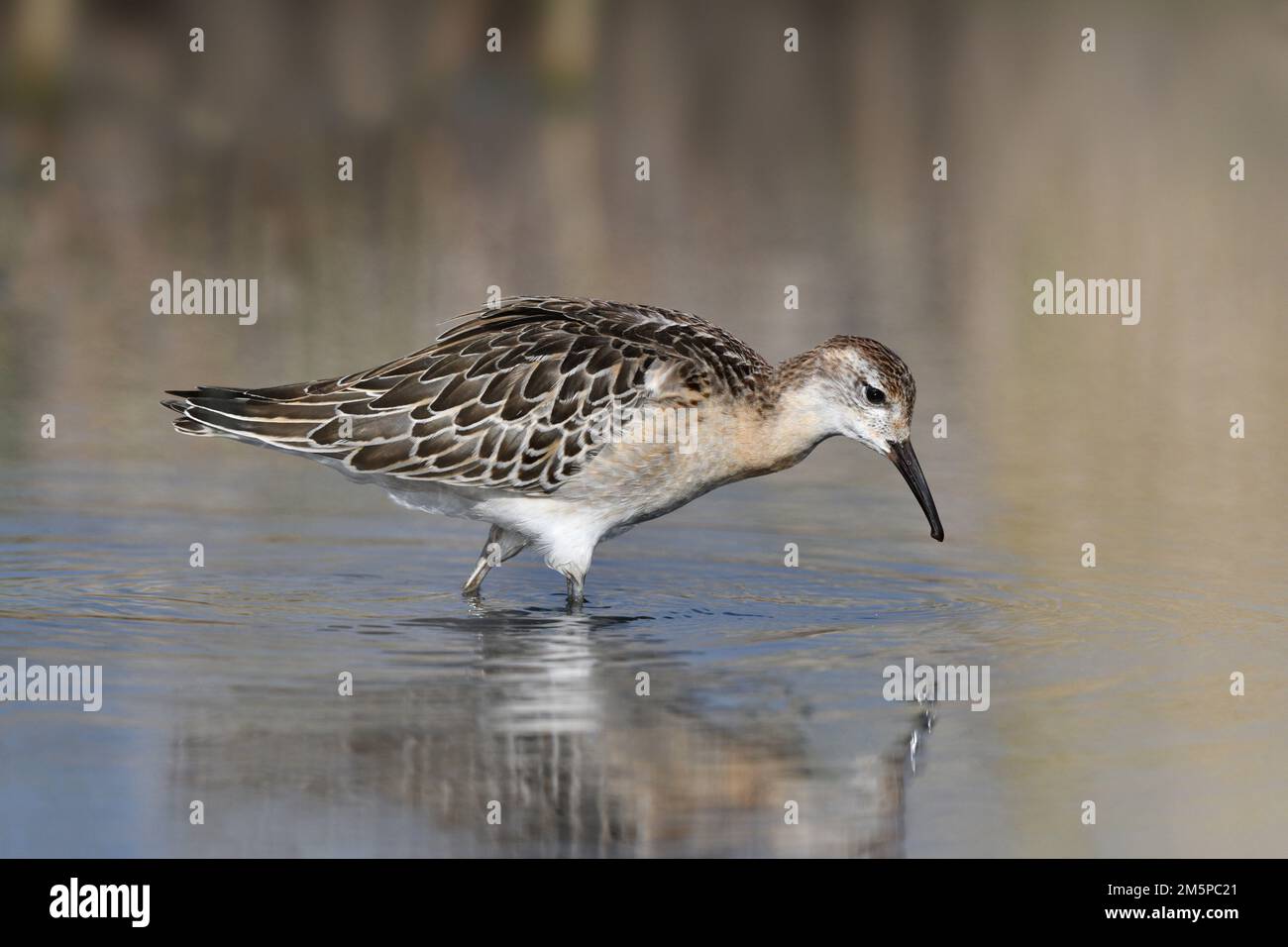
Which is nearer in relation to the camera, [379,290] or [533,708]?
[533,708]

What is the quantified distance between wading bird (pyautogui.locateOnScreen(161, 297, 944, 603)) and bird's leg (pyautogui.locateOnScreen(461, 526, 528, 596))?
17 mm

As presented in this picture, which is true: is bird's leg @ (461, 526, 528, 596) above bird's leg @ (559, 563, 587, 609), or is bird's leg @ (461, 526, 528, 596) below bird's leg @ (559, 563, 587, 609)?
above

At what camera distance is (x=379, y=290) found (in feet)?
87.4

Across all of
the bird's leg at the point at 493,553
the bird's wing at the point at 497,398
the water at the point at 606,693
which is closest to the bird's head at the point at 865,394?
the bird's wing at the point at 497,398

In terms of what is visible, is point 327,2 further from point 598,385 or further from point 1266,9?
point 598,385

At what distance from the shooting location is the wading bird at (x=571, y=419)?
51.0 ft

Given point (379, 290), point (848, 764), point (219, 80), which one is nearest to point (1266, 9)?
point (219, 80)

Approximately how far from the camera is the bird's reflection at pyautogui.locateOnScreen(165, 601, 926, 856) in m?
10.8

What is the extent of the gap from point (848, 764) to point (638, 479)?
4001 millimetres

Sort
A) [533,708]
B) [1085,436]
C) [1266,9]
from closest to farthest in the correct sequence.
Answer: [533,708] → [1085,436] → [1266,9]

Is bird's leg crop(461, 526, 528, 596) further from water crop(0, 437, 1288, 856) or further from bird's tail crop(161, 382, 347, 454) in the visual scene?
bird's tail crop(161, 382, 347, 454)

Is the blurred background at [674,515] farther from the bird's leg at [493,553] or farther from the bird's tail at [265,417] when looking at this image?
the bird's tail at [265,417]

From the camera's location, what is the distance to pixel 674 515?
1911cm

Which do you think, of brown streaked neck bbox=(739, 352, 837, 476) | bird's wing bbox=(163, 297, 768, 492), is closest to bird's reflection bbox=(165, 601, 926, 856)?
bird's wing bbox=(163, 297, 768, 492)
